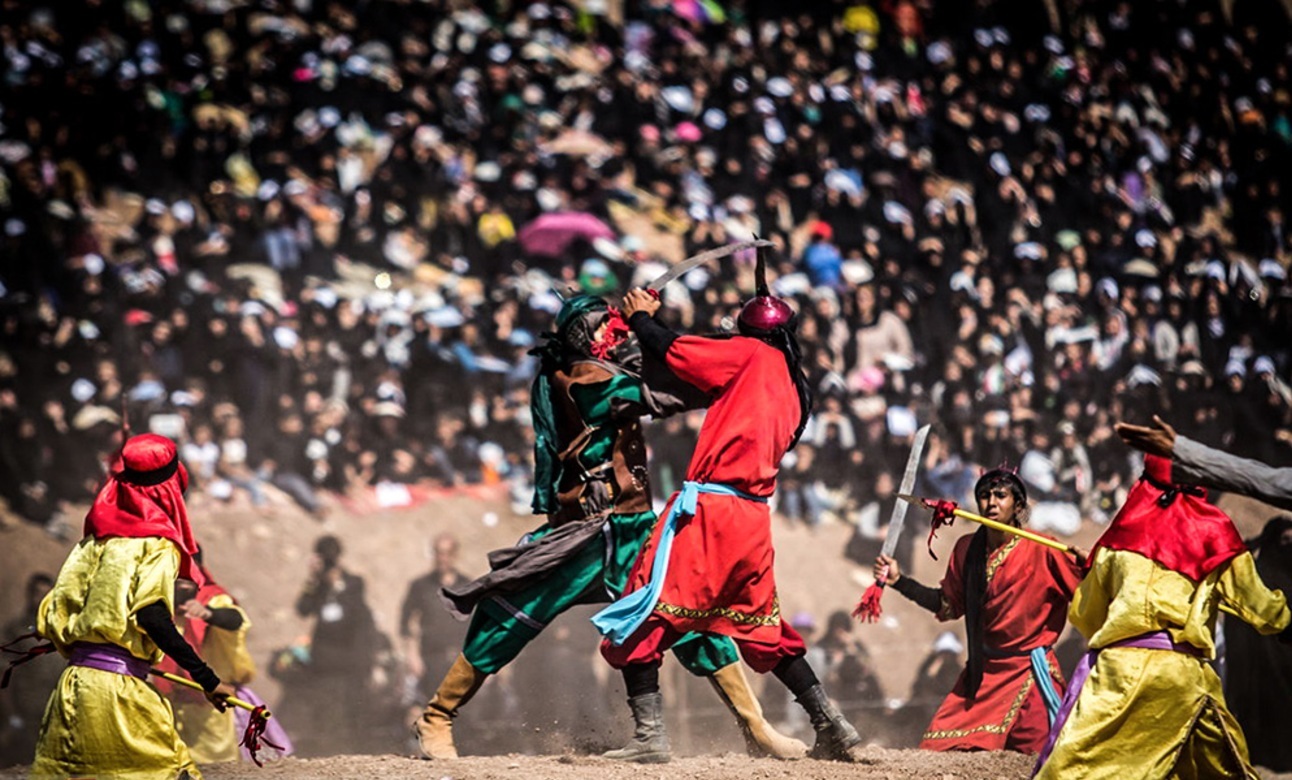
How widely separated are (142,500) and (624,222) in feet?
27.4

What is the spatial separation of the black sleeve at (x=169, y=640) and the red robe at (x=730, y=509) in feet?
5.32

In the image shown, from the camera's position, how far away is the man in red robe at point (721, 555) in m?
5.86

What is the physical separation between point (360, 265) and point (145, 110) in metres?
2.18

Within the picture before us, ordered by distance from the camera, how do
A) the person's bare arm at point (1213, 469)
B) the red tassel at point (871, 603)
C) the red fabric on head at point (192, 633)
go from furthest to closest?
the red fabric on head at point (192, 633) < the red tassel at point (871, 603) < the person's bare arm at point (1213, 469)

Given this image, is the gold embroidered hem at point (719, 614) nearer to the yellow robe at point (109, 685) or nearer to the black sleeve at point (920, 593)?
the black sleeve at point (920, 593)

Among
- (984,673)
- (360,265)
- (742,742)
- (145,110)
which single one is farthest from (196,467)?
(984,673)

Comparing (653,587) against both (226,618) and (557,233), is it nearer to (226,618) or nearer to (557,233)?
(226,618)

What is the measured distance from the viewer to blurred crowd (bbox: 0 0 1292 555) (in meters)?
11.4

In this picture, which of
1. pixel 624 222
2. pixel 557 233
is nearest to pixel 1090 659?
pixel 557 233

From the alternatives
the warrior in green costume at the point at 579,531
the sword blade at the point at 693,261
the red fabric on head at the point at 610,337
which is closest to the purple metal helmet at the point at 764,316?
the sword blade at the point at 693,261

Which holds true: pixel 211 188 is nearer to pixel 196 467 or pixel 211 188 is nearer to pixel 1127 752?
pixel 196 467

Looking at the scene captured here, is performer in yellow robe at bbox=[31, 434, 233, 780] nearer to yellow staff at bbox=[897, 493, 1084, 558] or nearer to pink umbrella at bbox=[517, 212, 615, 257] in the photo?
yellow staff at bbox=[897, 493, 1084, 558]

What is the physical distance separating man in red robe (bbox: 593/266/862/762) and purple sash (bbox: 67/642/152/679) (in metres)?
1.58

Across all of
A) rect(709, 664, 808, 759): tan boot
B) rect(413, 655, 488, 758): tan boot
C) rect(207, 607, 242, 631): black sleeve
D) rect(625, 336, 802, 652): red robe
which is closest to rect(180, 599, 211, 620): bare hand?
rect(207, 607, 242, 631): black sleeve
